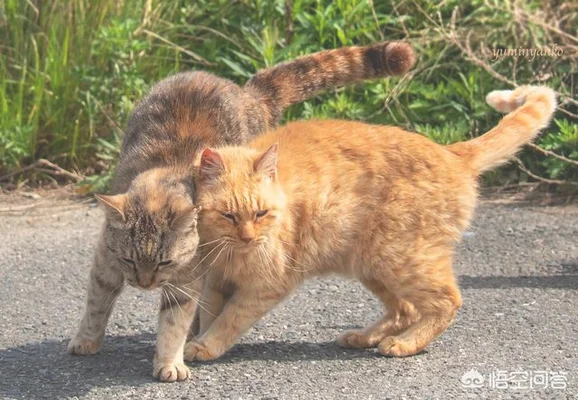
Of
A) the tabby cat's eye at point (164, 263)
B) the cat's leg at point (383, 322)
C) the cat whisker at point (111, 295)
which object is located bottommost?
the cat's leg at point (383, 322)

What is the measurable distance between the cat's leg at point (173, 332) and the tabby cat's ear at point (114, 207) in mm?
385

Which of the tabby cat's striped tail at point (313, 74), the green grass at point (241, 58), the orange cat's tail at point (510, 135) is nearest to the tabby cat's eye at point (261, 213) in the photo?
the orange cat's tail at point (510, 135)

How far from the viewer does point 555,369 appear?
4.79 meters

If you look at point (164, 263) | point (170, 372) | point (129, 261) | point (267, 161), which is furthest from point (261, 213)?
point (170, 372)

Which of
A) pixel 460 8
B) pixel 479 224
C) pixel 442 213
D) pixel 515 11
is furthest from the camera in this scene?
pixel 460 8

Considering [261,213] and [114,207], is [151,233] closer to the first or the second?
[114,207]

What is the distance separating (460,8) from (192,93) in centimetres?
368

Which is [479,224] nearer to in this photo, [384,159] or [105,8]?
[384,159]

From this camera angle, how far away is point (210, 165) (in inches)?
187

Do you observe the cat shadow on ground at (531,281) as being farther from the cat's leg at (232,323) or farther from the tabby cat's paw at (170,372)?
the tabby cat's paw at (170,372)

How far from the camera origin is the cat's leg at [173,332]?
471cm

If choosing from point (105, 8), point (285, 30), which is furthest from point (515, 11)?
point (105, 8)

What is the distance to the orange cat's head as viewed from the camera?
4.75 m

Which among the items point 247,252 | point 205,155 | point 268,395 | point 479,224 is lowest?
point 479,224
